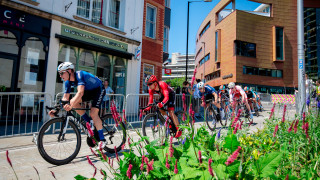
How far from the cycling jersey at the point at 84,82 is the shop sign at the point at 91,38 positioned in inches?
282

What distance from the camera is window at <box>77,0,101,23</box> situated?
37.0 feet

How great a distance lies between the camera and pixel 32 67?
369 inches

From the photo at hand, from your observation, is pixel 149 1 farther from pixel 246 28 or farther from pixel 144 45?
pixel 246 28

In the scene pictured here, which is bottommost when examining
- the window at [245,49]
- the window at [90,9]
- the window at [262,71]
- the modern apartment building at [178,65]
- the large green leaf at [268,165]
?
the large green leaf at [268,165]

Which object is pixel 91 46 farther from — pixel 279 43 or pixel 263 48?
pixel 279 43

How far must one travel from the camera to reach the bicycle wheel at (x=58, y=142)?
3.52 m

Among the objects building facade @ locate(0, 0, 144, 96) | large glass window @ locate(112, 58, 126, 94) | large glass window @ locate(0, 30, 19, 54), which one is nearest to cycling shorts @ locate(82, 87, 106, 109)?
building facade @ locate(0, 0, 144, 96)

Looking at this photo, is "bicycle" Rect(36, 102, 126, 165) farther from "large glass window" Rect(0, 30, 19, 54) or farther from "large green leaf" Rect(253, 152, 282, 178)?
"large glass window" Rect(0, 30, 19, 54)

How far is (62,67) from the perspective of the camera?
3797 millimetres

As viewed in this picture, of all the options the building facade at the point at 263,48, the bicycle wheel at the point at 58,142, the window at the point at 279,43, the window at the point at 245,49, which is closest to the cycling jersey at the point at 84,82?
the bicycle wheel at the point at 58,142

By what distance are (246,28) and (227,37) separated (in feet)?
12.4

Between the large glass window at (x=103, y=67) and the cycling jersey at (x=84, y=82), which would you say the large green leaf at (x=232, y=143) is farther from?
the large glass window at (x=103, y=67)

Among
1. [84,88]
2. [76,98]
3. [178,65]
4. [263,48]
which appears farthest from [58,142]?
[178,65]

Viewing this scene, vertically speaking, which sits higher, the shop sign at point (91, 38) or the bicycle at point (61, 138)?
the shop sign at point (91, 38)
